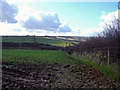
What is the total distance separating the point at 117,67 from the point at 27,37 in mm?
91305

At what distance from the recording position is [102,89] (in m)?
6.21

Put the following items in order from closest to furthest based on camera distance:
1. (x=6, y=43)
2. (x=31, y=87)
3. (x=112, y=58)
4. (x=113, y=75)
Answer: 1. (x=31, y=87)
2. (x=113, y=75)
3. (x=112, y=58)
4. (x=6, y=43)

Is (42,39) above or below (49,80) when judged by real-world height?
above

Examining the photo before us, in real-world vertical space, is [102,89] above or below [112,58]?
below

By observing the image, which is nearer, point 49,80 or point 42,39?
point 49,80

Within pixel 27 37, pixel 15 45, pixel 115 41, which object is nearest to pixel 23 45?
pixel 15 45

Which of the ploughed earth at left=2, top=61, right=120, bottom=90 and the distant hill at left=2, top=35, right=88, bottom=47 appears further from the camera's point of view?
the distant hill at left=2, top=35, right=88, bottom=47

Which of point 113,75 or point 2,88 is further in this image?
point 113,75

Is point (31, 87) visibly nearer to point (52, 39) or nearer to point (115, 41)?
point (115, 41)

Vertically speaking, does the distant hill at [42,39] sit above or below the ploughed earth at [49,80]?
above

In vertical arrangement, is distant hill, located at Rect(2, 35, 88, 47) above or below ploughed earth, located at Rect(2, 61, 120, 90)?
above

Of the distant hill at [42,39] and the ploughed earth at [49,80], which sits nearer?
the ploughed earth at [49,80]

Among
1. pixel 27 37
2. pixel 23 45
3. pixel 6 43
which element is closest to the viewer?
pixel 6 43

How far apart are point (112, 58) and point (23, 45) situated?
79.4 m
